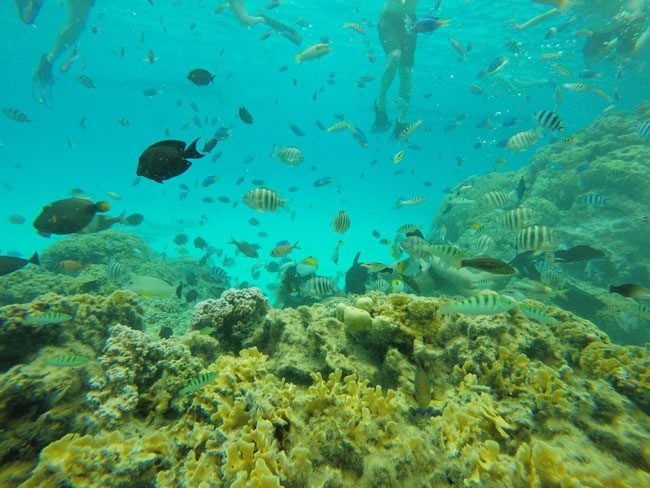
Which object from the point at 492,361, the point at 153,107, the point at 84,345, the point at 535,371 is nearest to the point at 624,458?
the point at 535,371

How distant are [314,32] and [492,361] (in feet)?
130

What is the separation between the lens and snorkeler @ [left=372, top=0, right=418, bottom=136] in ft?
50.0


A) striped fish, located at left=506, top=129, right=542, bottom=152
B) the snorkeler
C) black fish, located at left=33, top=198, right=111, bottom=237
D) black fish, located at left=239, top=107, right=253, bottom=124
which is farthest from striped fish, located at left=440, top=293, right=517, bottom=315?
the snorkeler

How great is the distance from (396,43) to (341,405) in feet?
60.7

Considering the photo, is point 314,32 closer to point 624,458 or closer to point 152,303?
point 152,303

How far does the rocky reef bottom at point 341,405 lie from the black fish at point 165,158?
1684 mm

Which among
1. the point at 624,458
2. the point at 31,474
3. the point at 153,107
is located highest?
the point at 153,107

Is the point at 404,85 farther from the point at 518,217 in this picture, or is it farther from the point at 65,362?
the point at 65,362

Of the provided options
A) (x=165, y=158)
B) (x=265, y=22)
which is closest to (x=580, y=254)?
(x=165, y=158)

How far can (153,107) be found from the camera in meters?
58.2

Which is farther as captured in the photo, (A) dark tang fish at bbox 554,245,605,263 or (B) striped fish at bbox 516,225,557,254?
(A) dark tang fish at bbox 554,245,605,263

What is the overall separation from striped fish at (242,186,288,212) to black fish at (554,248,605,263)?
655 cm

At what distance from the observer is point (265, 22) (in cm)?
1639

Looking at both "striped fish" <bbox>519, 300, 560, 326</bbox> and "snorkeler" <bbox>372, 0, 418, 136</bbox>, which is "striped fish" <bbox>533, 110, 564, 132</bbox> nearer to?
"striped fish" <bbox>519, 300, 560, 326</bbox>
